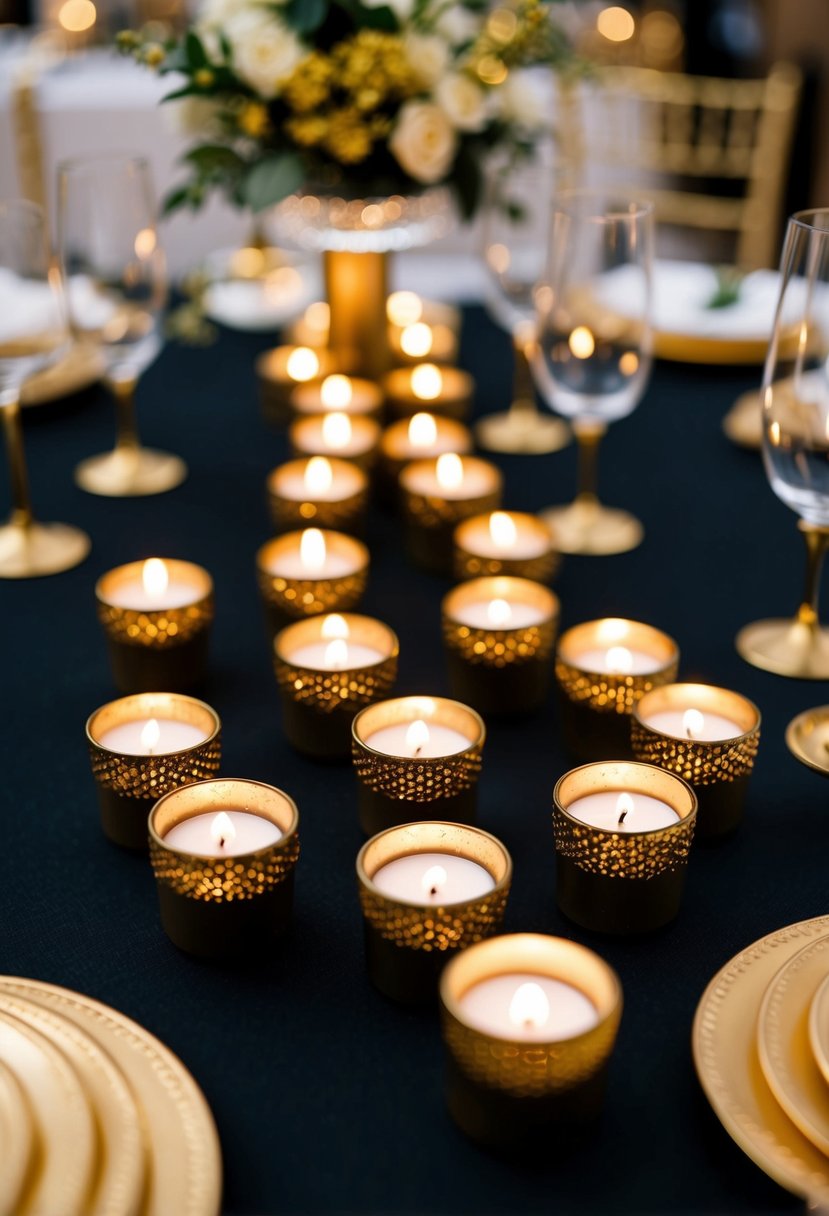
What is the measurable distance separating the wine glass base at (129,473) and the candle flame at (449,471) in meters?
0.34

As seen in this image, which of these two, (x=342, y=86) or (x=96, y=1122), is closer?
(x=96, y=1122)

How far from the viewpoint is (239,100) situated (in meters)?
1.52

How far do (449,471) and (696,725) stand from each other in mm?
502

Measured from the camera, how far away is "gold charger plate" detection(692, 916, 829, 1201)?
625 millimetres

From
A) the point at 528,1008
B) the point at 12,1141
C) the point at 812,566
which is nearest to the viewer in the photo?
the point at 12,1141

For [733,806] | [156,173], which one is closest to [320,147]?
[733,806]

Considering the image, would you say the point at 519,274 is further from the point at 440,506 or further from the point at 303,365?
the point at 440,506

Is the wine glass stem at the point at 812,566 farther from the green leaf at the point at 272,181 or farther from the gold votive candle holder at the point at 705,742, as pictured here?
the green leaf at the point at 272,181

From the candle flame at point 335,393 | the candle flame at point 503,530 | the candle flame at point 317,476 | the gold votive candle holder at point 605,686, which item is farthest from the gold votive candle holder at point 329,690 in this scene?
the candle flame at point 335,393

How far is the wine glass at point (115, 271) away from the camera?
1386 millimetres

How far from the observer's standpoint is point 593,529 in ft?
4.57

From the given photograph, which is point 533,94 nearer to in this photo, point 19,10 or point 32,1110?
point 32,1110

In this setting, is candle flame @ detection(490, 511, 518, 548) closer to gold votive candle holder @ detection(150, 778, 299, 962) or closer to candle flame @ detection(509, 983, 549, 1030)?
gold votive candle holder @ detection(150, 778, 299, 962)

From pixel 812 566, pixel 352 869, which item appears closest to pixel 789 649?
pixel 812 566
